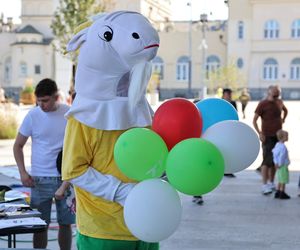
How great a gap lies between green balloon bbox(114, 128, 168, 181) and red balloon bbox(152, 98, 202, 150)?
0.10 meters

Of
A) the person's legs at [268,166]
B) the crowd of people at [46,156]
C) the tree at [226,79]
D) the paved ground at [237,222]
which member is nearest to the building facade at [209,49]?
the tree at [226,79]

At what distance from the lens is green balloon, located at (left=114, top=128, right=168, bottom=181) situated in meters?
3.02

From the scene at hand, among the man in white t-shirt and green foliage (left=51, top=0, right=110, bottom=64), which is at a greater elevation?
green foliage (left=51, top=0, right=110, bottom=64)

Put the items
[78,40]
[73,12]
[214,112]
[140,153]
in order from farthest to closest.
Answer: [73,12] < [214,112] < [78,40] < [140,153]

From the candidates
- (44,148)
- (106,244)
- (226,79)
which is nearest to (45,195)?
(44,148)

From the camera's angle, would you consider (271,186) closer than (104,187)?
No

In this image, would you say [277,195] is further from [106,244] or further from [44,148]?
[106,244]

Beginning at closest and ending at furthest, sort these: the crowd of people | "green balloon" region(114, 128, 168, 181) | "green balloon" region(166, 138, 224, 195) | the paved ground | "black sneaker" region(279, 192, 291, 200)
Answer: "green balloon" region(166, 138, 224, 195) < "green balloon" region(114, 128, 168, 181) < the crowd of people < the paved ground < "black sneaker" region(279, 192, 291, 200)

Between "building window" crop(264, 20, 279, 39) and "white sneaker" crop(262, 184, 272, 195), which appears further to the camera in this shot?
"building window" crop(264, 20, 279, 39)

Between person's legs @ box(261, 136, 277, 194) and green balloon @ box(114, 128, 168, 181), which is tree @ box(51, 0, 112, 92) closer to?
person's legs @ box(261, 136, 277, 194)

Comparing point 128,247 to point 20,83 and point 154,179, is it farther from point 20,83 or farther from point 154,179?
point 20,83

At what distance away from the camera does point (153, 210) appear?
2945 millimetres

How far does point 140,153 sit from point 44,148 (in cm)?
225

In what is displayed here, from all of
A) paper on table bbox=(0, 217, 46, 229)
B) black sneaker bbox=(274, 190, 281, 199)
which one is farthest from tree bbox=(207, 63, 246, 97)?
paper on table bbox=(0, 217, 46, 229)
